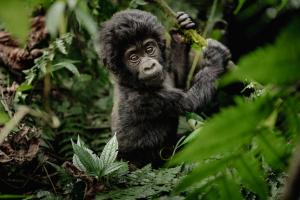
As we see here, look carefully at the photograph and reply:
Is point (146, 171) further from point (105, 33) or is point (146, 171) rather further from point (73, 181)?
point (105, 33)

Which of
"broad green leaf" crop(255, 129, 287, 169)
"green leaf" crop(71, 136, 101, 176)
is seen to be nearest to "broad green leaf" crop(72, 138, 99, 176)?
"green leaf" crop(71, 136, 101, 176)

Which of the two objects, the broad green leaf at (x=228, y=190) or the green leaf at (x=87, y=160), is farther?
the green leaf at (x=87, y=160)

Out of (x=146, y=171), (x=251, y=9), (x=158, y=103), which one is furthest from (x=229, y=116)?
(x=251, y=9)

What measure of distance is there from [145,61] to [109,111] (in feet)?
4.70

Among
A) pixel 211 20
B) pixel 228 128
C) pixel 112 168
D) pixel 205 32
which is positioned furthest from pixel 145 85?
pixel 228 128

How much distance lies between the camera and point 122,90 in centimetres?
484

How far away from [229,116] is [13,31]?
74cm

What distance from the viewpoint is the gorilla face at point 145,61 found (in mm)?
4492

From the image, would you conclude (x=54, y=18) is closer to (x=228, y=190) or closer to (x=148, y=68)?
(x=228, y=190)

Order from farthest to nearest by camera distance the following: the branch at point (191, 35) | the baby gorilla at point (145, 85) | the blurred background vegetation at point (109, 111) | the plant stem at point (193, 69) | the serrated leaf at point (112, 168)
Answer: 1. the plant stem at point (193, 69)
2. the baby gorilla at point (145, 85)
3. the branch at point (191, 35)
4. the serrated leaf at point (112, 168)
5. the blurred background vegetation at point (109, 111)

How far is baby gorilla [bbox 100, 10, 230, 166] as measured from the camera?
4586mm

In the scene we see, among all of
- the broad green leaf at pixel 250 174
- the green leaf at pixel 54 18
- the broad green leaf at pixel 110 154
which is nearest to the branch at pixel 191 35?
the broad green leaf at pixel 110 154

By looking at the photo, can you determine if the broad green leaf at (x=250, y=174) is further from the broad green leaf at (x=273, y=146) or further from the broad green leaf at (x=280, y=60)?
the broad green leaf at (x=280, y=60)

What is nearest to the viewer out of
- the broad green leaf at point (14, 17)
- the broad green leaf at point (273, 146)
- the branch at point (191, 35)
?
the broad green leaf at point (14, 17)
